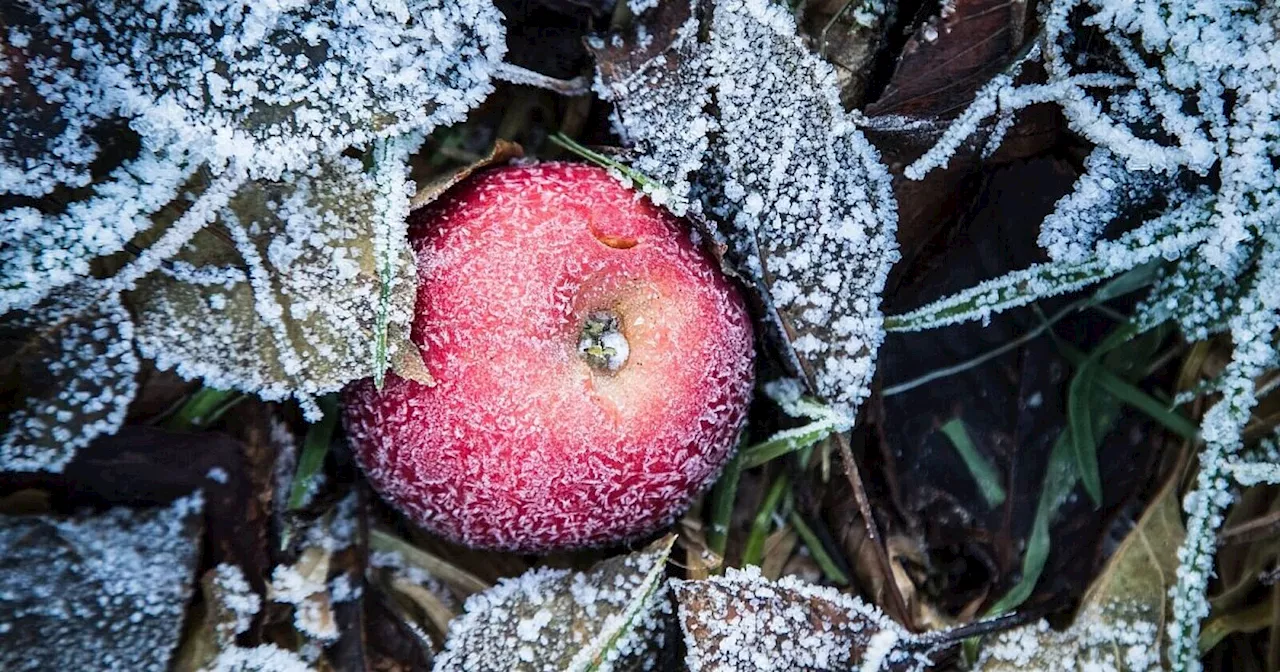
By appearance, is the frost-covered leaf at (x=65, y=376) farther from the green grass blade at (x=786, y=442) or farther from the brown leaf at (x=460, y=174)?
the green grass blade at (x=786, y=442)

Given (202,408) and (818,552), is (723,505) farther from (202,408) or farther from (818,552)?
(202,408)

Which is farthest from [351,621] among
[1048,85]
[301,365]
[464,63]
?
[1048,85]

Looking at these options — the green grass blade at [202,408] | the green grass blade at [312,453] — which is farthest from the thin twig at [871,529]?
the green grass blade at [202,408]

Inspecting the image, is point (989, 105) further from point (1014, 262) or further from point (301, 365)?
point (301, 365)

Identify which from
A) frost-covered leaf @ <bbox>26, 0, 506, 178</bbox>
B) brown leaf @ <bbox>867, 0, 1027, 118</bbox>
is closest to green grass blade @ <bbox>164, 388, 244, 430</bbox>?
frost-covered leaf @ <bbox>26, 0, 506, 178</bbox>

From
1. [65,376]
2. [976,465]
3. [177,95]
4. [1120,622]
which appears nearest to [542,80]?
[177,95]

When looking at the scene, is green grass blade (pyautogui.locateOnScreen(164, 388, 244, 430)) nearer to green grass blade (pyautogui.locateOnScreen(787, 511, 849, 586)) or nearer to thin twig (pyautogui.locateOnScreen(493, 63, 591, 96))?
thin twig (pyautogui.locateOnScreen(493, 63, 591, 96))
